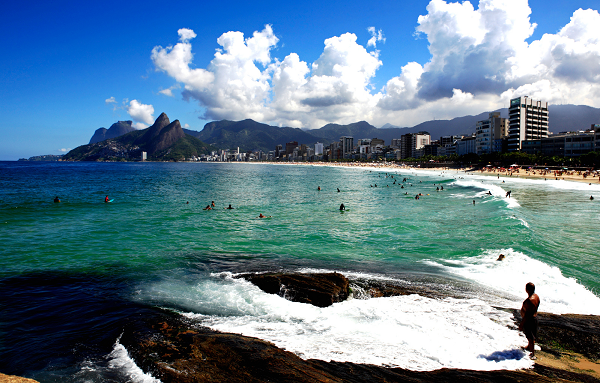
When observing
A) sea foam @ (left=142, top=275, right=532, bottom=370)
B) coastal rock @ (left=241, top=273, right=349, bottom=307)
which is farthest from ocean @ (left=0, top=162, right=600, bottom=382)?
coastal rock @ (left=241, top=273, right=349, bottom=307)

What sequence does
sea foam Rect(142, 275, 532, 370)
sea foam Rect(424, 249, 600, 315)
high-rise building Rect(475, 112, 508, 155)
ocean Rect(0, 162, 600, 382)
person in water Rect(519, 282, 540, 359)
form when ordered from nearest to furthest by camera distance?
1. sea foam Rect(142, 275, 532, 370)
2. person in water Rect(519, 282, 540, 359)
3. ocean Rect(0, 162, 600, 382)
4. sea foam Rect(424, 249, 600, 315)
5. high-rise building Rect(475, 112, 508, 155)

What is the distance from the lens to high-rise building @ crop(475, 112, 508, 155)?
13712 cm

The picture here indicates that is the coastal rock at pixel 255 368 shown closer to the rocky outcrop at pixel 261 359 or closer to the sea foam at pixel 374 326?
the rocky outcrop at pixel 261 359

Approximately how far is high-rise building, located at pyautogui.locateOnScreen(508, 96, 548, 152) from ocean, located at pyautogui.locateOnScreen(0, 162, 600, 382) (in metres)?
116

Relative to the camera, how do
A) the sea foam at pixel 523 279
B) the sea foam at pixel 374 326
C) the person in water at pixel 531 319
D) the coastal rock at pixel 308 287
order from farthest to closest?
the sea foam at pixel 523 279 → the coastal rock at pixel 308 287 → the person in water at pixel 531 319 → the sea foam at pixel 374 326

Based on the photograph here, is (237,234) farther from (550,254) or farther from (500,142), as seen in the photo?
(500,142)

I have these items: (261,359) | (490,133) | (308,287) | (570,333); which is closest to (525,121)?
(490,133)

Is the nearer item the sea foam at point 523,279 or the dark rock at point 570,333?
the dark rock at point 570,333

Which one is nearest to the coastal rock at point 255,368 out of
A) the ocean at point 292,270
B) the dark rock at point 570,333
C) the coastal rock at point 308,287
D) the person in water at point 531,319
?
the ocean at point 292,270

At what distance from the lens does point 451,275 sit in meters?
12.7

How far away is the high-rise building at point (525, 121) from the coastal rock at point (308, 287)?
14123cm

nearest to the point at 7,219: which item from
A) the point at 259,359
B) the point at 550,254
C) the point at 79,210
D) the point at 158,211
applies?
the point at 79,210

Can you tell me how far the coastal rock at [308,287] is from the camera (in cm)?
1003

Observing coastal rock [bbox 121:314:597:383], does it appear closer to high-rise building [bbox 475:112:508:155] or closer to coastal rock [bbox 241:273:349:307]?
coastal rock [bbox 241:273:349:307]
